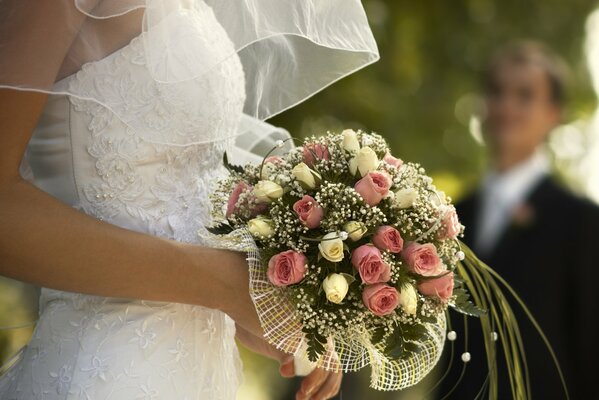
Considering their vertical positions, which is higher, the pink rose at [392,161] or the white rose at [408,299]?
the pink rose at [392,161]

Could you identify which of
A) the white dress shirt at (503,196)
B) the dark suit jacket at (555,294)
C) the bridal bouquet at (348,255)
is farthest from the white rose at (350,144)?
the white dress shirt at (503,196)

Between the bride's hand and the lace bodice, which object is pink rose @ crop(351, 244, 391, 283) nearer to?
the lace bodice

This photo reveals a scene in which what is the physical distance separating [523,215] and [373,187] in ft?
14.8

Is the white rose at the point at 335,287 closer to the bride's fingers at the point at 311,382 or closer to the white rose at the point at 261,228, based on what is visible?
the white rose at the point at 261,228

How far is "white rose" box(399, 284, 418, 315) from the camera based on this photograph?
2.40 metres

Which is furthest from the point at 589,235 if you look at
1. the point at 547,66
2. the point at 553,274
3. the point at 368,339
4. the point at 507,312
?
the point at 368,339

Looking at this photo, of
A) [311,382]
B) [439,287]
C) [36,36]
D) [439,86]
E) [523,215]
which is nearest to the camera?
[36,36]

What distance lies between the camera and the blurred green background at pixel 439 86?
8.29m

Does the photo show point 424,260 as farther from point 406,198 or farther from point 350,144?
point 350,144

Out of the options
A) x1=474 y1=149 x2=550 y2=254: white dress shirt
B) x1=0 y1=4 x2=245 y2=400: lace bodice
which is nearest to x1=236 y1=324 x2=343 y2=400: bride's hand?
x1=0 y1=4 x2=245 y2=400: lace bodice

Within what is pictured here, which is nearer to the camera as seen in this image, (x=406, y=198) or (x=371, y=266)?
(x=371, y=266)

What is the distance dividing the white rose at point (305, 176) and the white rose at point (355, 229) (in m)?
0.15

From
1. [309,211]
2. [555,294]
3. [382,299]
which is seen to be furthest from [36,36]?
[555,294]

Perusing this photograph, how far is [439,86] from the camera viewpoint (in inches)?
390
